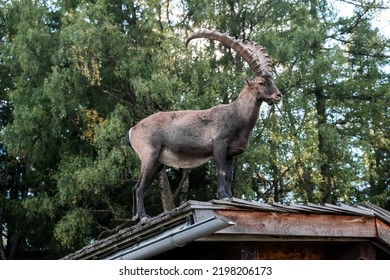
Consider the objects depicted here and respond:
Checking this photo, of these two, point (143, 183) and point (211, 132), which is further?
point (143, 183)

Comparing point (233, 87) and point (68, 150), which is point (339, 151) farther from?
point (68, 150)

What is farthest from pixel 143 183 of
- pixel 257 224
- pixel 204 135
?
pixel 257 224

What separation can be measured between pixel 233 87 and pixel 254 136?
137 centimetres

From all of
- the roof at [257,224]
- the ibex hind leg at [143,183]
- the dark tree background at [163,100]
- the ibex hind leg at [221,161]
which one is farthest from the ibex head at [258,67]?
the dark tree background at [163,100]

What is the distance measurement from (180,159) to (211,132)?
0.47m

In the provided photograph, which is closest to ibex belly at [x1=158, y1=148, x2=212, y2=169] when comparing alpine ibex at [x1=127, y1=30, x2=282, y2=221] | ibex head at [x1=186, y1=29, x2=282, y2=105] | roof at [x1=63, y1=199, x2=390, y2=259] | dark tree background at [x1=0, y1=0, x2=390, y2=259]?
alpine ibex at [x1=127, y1=30, x2=282, y2=221]

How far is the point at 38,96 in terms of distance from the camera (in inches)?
776

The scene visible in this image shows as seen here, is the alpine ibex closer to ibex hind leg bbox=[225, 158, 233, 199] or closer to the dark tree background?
ibex hind leg bbox=[225, 158, 233, 199]

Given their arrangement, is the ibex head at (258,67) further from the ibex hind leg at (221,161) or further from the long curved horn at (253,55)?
the ibex hind leg at (221,161)

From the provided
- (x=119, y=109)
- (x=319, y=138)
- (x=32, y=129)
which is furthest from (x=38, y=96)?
(x=319, y=138)

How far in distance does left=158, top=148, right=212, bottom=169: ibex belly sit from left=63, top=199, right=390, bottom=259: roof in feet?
4.14

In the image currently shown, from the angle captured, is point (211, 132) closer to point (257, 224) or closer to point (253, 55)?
point (253, 55)

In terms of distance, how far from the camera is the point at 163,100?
61.1ft
